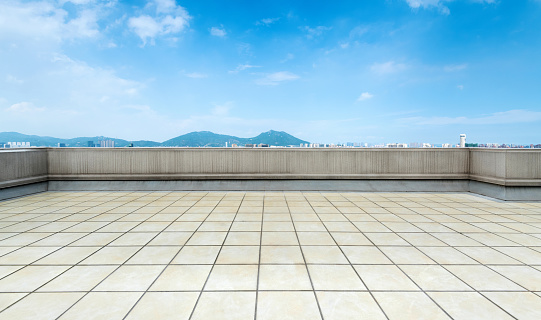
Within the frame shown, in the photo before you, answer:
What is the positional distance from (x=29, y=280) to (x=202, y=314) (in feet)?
4.53

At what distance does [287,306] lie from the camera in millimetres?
1503

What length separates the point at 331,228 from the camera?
9.55ft

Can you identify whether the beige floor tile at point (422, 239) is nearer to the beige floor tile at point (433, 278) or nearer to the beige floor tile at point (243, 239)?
the beige floor tile at point (433, 278)

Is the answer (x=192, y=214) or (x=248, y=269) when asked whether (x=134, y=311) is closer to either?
(x=248, y=269)

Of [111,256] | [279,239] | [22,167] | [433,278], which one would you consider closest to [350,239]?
[279,239]

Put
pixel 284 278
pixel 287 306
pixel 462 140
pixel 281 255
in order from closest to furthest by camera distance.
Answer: pixel 287 306 < pixel 284 278 < pixel 281 255 < pixel 462 140

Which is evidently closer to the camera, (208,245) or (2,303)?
(2,303)

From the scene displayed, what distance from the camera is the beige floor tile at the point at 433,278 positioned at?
171cm

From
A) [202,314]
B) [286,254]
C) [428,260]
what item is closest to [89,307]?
[202,314]

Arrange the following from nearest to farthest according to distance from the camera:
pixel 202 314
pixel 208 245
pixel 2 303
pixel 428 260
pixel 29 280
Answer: pixel 202 314 < pixel 2 303 < pixel 29 280 < pixel 428 260 < pixel 208 245

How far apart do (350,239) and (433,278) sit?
2.72 ft

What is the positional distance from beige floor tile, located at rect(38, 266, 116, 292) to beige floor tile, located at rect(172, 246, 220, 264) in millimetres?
497

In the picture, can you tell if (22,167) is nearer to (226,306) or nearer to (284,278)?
(226,306)

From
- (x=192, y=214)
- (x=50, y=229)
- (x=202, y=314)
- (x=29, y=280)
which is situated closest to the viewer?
(x=202, y=314)
